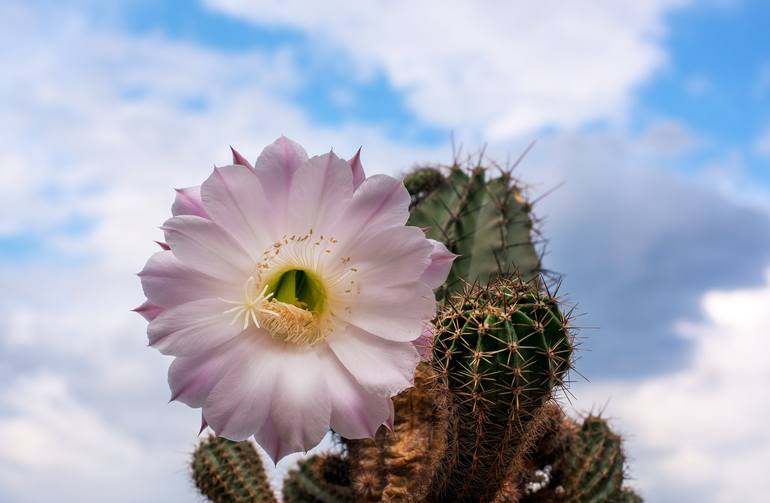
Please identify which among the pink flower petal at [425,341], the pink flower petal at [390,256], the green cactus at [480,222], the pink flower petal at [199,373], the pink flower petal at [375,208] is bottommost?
the pink flower petal at [199,373]

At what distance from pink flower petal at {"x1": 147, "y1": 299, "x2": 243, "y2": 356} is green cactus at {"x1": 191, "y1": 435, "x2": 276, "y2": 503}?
5.01 ft

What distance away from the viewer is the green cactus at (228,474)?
3238 mm

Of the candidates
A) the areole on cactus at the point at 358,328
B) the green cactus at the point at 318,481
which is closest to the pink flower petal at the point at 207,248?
the areole on cactus at the point at 358,328

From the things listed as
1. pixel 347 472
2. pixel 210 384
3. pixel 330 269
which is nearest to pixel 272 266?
pixel 330 269

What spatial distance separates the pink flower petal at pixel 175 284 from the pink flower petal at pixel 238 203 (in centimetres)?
11

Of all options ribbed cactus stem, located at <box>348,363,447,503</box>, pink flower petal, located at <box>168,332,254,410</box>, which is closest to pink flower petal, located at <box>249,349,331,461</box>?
pink flower petal, located at <box>168,332,254,410</box>

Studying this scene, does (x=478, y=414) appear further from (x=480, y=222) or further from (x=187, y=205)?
(x=480, y=222)

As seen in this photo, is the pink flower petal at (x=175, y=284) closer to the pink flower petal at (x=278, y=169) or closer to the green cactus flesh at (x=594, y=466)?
the pink flower petal at (x=278, y=169)

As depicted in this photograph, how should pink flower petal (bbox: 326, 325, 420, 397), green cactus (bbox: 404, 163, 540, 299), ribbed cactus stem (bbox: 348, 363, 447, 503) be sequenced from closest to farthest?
pink flower petal (bbox: 326, 325, 420, 397) → ribbed cactus stem (bbox: 348, 363, 447, 503) → green cactus (bbox: 404, 163, 540, 299)

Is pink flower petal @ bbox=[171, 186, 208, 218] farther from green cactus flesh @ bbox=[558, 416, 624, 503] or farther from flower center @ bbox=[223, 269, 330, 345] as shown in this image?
green cactus flesh @ bbox=[558, 416, 624, 503]

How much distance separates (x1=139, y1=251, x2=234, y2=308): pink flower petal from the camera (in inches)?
73.7

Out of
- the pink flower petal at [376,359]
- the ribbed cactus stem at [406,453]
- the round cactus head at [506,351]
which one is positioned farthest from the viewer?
the ribbed cactus stem at [406,453]

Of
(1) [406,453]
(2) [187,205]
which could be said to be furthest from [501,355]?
(2) [187,205]

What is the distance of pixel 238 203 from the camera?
190cm
